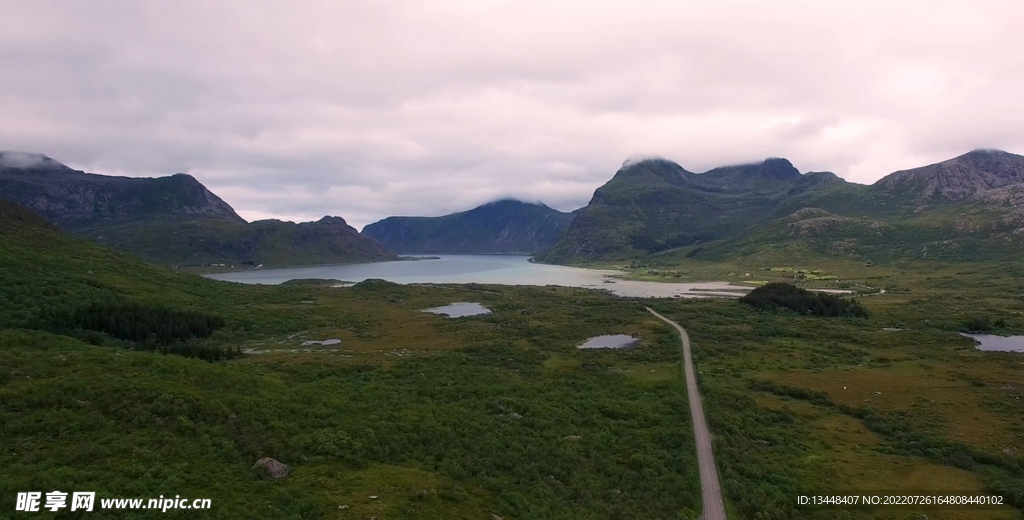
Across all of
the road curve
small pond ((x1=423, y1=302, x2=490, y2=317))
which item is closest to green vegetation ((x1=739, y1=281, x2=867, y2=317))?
small pond ((x1=423, y1=302, x2=490, y2=317))

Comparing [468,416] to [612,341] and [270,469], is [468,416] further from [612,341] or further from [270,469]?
[612,341]

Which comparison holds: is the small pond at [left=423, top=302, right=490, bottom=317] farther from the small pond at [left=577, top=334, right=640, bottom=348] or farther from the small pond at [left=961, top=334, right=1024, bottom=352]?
the small pond at [left=961, top=334, right=1024, bottom=352]

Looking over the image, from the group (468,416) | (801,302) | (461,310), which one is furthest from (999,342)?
(461,310)

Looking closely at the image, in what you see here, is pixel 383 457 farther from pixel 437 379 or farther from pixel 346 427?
pixel 437 379

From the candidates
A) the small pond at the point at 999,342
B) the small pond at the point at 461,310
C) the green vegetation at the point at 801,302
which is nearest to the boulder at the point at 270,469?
the small pond at the point at 461,310

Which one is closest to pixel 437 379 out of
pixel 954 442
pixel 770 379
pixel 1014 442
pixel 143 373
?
pixel 143 373
